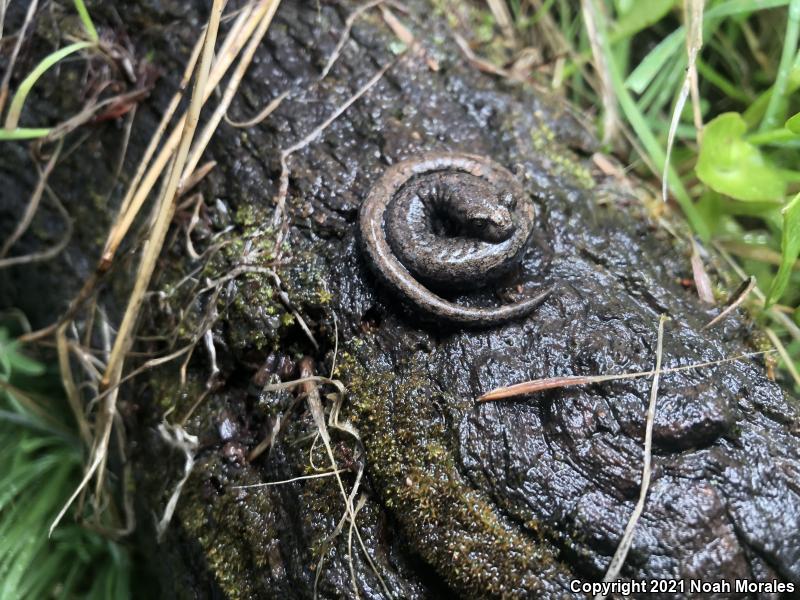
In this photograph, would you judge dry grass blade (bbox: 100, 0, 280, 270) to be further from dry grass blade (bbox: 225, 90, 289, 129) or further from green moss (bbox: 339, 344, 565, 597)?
green moss (bbox: 339, 344, 565, 597)

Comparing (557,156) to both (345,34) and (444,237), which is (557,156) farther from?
(345,34)

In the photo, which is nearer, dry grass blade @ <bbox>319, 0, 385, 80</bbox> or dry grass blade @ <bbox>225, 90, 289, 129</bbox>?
dry grass blade @ <bbox>225, 90, 289, 129</bbox>

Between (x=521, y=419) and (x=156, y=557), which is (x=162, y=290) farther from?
(x=521, y=419)

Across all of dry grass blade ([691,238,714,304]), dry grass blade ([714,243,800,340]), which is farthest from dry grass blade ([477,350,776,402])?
dry grass blade ([714,243,800,340])

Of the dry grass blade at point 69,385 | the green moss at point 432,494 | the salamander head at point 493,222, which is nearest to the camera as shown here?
the green moss at point 432,494

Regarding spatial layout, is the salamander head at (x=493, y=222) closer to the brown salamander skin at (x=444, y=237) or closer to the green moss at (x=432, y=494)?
the brown salamander skin at (x=444, y=237)

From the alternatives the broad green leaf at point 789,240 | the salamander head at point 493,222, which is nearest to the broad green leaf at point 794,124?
the broad green leaf at point 789,240
